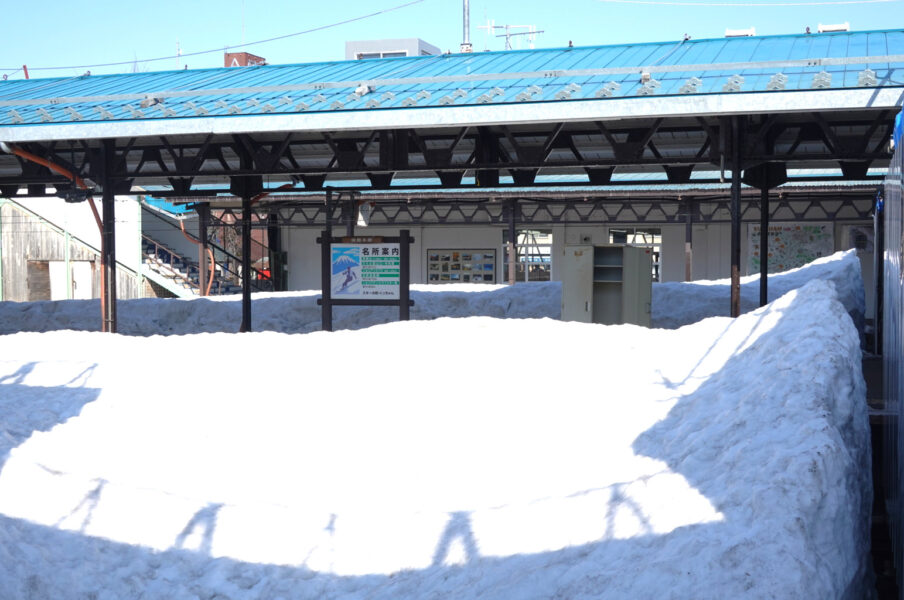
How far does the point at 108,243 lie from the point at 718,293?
48.8 feet

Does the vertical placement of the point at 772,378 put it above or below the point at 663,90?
below

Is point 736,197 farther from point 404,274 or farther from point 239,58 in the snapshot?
point 239,58

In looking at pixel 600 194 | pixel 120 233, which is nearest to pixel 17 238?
pixel 120 233

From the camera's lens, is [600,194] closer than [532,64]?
No

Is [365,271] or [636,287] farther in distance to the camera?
[365,271]

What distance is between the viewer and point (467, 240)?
37.3 metres

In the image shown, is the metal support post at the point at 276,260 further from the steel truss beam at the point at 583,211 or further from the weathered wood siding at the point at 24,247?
the weathered wood siding at the point at 24,247

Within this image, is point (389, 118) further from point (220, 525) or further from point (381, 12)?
point (381, 12)

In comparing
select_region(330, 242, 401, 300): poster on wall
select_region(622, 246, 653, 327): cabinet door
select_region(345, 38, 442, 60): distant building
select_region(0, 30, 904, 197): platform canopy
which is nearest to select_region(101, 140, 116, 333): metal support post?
select_region(0, 30, 904, 197): platform canopy

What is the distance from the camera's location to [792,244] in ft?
A: 113

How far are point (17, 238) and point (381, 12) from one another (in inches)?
650

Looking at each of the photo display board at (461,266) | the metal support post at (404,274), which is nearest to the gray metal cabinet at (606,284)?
the metal support post at (404,274)

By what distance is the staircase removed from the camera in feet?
115

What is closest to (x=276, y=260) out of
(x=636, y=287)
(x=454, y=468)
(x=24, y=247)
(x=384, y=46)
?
(x=24, y=247)
